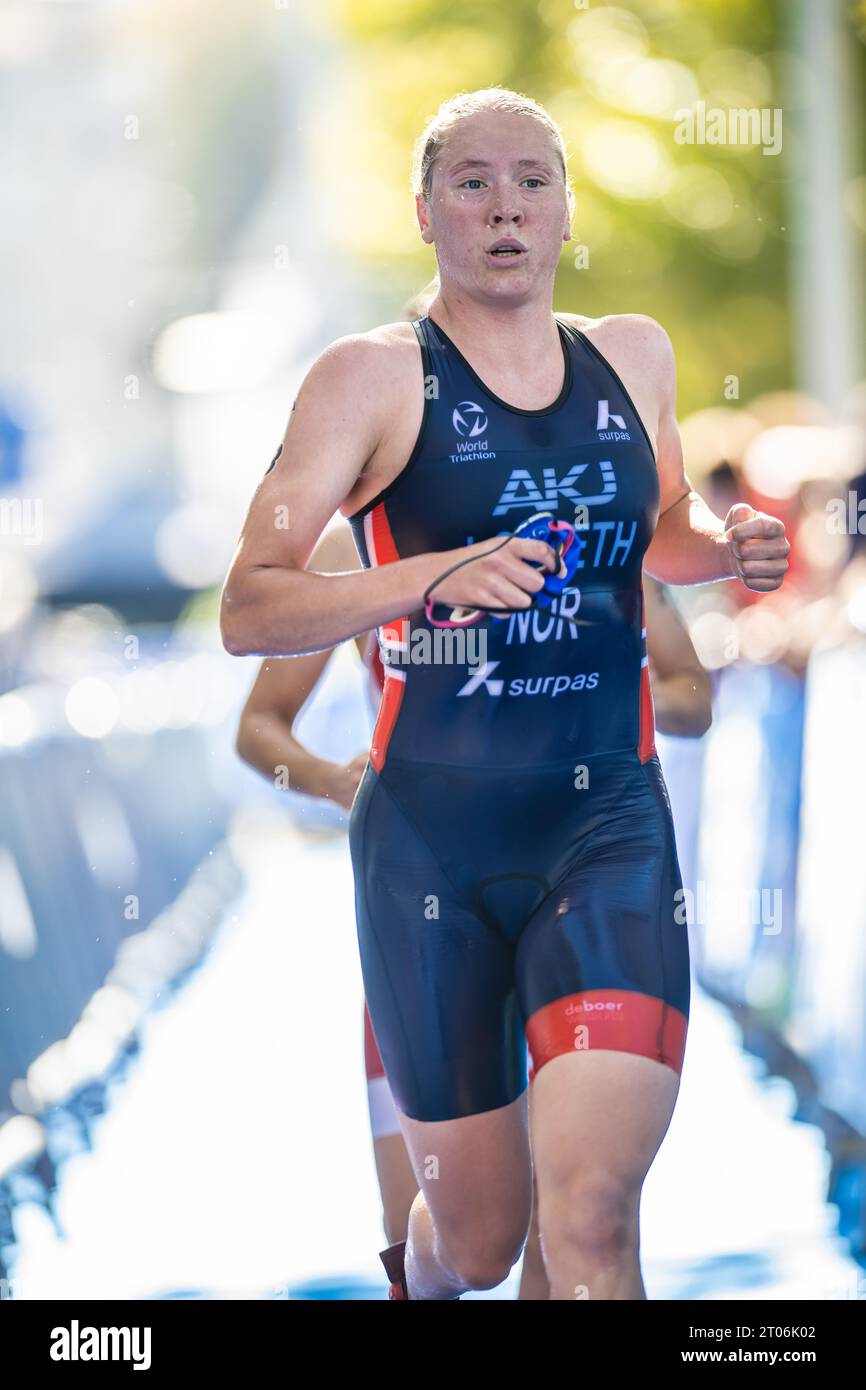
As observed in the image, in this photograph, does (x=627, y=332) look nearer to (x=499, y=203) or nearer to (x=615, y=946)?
(x=499, y=203)

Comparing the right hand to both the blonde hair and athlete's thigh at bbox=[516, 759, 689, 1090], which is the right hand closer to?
athlete's thigh at bbox=[516, 759, 689, 1090]

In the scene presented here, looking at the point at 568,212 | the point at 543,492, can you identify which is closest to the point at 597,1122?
the point at 543,492

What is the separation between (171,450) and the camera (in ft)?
61.3

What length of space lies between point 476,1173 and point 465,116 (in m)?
1.87

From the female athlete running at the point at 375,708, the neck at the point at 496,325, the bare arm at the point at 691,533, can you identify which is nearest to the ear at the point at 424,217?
the neck at the point at 496,325

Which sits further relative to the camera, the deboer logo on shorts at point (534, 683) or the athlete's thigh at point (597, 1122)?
the deboer logo on shorts at point (534, 683)

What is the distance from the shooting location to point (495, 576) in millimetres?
2721

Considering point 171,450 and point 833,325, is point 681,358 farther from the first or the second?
point 171,450

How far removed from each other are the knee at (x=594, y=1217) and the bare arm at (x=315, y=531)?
3.08 ft

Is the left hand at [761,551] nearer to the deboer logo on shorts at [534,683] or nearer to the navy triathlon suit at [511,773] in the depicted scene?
the navy triathlon suit at [511,773]

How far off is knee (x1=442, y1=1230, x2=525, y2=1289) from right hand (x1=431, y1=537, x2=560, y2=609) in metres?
1.19

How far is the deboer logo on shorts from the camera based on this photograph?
310cm

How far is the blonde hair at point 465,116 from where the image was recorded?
315cm
